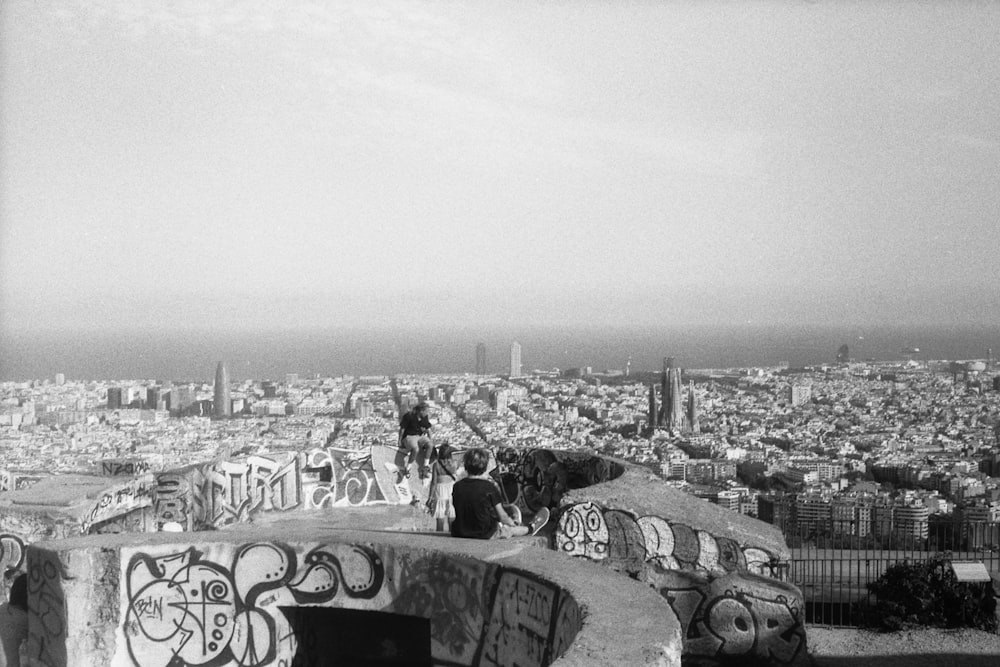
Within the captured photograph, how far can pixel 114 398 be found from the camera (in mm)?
33094

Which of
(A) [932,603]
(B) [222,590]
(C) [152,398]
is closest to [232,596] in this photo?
(B) [222,590]

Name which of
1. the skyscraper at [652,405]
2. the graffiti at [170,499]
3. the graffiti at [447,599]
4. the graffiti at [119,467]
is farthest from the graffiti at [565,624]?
the skyscraper at [652,405]

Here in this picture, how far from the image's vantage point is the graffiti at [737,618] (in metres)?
11.8

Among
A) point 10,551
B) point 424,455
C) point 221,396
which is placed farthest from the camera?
point 221,396

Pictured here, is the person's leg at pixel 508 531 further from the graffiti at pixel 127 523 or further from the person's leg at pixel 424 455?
the person's leg at pixel 424 455

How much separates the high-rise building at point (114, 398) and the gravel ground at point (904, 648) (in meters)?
24.8

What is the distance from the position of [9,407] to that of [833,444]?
88.2 feet

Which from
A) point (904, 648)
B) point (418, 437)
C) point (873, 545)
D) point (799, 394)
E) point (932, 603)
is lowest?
point (904, 648)

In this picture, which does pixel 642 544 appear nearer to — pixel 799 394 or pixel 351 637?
pixel 351 637

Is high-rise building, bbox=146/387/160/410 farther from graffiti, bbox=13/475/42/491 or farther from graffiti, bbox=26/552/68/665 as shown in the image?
graffiti, bbox=26/552/68/665

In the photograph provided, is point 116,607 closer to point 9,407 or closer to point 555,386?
point 9,407

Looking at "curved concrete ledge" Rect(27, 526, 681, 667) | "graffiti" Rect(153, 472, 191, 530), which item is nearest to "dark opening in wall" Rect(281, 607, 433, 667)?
"curved concrete ledge" Rect(27, 526, 681, 667)

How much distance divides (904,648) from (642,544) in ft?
16.2

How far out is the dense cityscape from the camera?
22141mm
